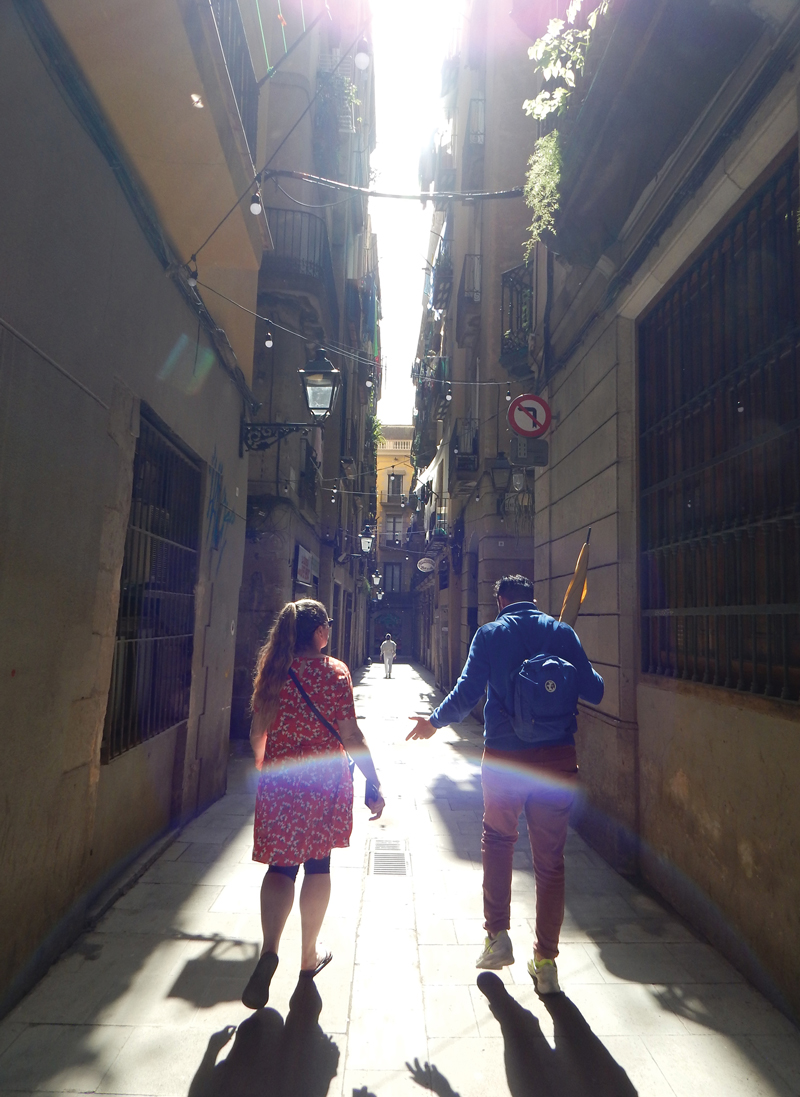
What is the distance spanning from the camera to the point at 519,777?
11.2ft

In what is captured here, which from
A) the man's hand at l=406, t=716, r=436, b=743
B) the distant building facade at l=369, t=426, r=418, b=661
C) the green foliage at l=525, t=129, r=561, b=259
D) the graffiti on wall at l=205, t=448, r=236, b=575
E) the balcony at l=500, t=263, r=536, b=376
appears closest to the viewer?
the man's hand at l=406, t=716, r=436, b=743

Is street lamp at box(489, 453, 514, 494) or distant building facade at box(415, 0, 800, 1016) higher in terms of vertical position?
street lamp at box(489, 453, 514, 494)

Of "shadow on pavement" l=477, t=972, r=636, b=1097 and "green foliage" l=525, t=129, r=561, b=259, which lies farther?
"green foliage" l=525, t=129, r=561, b=259

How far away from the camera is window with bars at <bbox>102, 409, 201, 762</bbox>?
16.1ft

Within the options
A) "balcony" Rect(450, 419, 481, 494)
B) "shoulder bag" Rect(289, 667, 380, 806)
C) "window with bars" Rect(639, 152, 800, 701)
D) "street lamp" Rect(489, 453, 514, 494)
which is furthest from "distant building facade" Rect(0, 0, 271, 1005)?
"balcony" Rect(450, 419, 481, 494)

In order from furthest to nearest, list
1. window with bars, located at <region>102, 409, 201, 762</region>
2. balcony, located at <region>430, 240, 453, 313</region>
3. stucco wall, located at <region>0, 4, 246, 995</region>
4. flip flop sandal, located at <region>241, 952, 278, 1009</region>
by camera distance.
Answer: balcony, located at <region>430, 240, 453, 313</region> → window with bars, located at <region>102, 409, 201, 762</region> → stucco wall, located at <region>0, 4, 246, 995</region> → flip flop sandal, located at <region>241, 952, 278, 1009</region>

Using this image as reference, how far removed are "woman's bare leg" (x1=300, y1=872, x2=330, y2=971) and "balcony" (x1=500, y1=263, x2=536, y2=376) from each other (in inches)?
322

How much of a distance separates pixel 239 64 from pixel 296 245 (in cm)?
463

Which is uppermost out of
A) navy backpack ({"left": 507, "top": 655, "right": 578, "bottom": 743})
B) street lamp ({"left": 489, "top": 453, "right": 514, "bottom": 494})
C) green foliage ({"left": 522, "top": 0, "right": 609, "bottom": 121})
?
green foliage ({"left": 522, "top": 0, "right": 609, "bottom": 121})

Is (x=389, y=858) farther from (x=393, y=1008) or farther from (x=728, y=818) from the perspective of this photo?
(x=728, y=818)

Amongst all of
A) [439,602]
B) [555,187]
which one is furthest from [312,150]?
[439,602]

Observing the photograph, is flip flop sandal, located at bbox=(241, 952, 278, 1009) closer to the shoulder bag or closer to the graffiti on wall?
the shoulder bag

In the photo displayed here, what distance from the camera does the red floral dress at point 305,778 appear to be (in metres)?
3.25

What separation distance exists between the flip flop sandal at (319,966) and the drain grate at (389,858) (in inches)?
59.1
